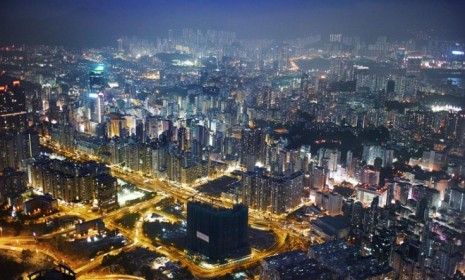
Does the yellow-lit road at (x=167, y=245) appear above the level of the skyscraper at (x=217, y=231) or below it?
below

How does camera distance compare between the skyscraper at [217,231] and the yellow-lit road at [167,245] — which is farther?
the skyscraper at [217,231]

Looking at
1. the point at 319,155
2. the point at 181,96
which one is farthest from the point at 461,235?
the point at 181,96

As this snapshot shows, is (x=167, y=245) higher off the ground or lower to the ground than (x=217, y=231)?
lower

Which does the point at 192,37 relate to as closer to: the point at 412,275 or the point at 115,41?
the point at 115,41

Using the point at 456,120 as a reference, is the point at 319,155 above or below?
below

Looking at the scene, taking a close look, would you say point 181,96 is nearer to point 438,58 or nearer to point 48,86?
point 48,86

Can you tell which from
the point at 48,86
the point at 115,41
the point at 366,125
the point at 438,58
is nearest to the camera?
the point at 438,58

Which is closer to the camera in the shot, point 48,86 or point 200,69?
point 48,86

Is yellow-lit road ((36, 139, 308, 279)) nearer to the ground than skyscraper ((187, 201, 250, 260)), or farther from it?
nearer to the ground

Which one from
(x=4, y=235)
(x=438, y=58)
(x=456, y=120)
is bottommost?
(x=4, y=235)

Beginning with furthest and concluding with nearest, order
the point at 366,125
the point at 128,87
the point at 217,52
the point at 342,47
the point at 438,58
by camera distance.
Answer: the point at 217,52, the point at 342,47, the point at 128,87, the point at 366,125, the point at 438,58

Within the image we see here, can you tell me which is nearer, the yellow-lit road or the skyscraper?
the yellow-lit road
